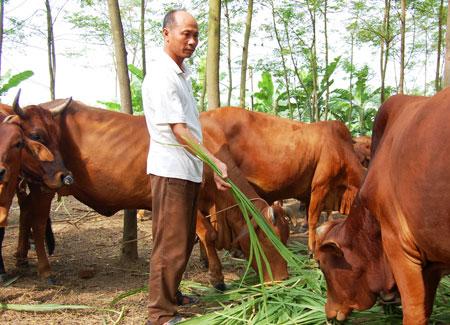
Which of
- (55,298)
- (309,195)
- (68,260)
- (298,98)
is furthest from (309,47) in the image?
(55,298)

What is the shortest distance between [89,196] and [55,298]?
1.06 m

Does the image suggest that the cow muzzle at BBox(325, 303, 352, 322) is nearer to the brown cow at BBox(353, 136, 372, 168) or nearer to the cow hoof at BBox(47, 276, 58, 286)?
the cow hoof at BBox(47, 276, 58, 286)

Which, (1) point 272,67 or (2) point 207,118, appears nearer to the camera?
(2) point 207,118

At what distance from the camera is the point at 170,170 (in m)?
3.42

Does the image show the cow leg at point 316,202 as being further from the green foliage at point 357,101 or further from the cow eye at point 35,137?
the green foliage at point 357,101

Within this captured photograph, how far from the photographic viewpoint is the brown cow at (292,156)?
19.9 feet

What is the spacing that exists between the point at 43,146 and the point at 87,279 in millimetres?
1438

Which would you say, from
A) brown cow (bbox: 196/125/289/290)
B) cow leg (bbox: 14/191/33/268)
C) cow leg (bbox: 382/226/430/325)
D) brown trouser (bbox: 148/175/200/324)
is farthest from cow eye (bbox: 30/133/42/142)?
cow leg (bbox: 382/226/430/325)

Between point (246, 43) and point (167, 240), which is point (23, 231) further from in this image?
point (246, 43)

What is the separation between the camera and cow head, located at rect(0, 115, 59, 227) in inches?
165

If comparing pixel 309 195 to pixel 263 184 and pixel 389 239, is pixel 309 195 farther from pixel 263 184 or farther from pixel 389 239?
pixel 389 239

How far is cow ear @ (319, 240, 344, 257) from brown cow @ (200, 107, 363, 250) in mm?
2502

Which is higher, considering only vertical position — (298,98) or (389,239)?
(298,98)

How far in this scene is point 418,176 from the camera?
97.0 inches
